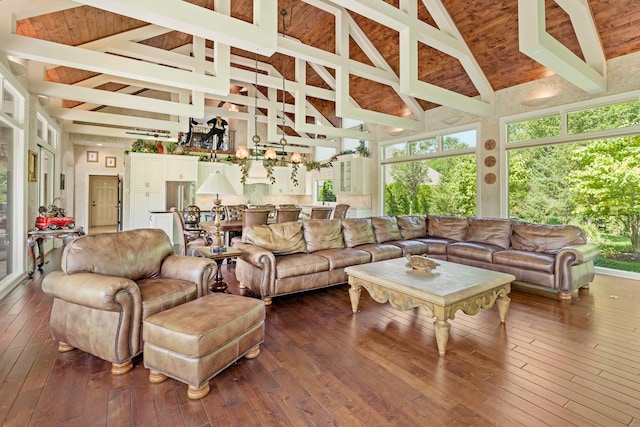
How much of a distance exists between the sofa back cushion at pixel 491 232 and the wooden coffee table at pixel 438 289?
200 cm

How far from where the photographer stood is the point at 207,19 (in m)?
3.17

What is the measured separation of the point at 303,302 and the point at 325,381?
1.66 m

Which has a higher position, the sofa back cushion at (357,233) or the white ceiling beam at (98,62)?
the white ceiling beam at (98,62)

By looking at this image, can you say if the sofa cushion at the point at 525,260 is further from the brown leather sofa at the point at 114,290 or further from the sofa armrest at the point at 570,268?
the brown leather sofa at the point at 114,290

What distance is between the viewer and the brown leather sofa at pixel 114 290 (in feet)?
7.07

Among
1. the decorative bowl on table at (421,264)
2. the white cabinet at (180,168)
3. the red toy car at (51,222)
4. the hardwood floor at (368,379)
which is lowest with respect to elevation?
the hardwood floor at (368,379)

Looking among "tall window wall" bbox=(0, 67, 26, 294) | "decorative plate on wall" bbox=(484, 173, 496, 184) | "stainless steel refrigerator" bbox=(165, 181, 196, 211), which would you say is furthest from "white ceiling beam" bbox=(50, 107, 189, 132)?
"decorative plate on wall" bbox=(484, 173, 496, 184)

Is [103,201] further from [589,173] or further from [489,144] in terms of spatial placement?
[589,173]

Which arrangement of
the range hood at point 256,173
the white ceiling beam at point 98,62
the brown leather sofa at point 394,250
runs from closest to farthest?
the white ceiling beam at point 98,62 → the brown leather sofa at point 394,250 → the range hood at point 256,173

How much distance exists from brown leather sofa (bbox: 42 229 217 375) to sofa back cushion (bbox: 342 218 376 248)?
97.9 inches

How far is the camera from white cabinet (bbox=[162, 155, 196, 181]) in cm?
857

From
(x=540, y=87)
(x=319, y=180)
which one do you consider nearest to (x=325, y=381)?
(x=540, y=87)

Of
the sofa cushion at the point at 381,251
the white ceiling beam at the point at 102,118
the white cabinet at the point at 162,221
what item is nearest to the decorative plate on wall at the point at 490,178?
the sofa cushion at the point at 381,251

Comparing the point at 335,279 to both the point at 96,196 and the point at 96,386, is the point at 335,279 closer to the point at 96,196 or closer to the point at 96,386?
the point at 96,386
